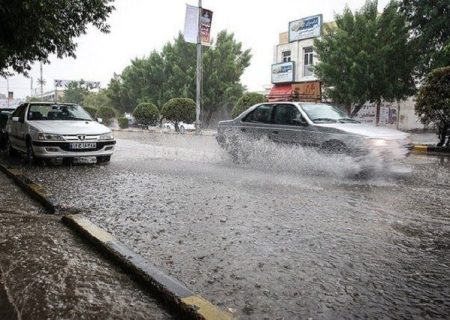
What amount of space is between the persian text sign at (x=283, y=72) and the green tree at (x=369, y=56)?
32.8 ft

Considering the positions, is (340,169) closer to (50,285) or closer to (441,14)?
(50,285)

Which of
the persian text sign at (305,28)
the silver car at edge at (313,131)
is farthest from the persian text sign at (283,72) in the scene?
the silver car at edge at (313,131)

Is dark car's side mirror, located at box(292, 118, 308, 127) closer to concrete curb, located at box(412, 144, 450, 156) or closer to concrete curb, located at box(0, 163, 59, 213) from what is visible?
concrete curb, located at box(0, 163, 59, 213)

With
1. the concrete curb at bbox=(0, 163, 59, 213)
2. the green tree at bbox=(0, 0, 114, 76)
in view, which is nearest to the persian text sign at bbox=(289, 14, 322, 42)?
the green tree at bbox=(0, 0, 114, 76)

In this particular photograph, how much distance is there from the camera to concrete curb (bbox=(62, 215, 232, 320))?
95.5 inches

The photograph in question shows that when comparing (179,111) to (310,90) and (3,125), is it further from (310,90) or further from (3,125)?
(3,125)

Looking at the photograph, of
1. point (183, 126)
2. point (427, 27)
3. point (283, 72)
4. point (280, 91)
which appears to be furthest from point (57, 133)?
point (283, 72)

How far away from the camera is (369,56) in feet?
76.3

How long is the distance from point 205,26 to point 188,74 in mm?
18297

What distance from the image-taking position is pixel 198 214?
489 centimetres

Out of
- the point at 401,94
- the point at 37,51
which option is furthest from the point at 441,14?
the point at 37,51

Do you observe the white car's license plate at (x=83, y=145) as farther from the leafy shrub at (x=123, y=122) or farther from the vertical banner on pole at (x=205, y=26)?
the leafy shrub at (x=123, y=122)

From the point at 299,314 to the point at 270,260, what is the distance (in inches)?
35.1

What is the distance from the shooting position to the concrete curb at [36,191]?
517 centimetres
